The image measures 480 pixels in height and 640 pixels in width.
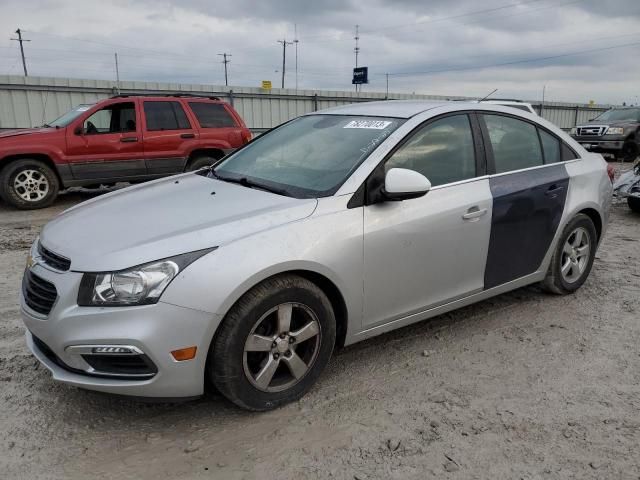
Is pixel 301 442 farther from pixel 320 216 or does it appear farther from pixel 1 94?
pixel 1 94

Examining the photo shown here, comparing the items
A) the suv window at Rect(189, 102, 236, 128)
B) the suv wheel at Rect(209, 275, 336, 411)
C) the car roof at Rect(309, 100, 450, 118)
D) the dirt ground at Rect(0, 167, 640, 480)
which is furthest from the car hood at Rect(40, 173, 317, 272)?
the suv window at Rect(189, 102, 236, 128)

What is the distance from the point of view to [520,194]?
3.78 m

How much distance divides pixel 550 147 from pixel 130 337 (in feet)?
11.3

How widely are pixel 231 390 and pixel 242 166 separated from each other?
1719mm

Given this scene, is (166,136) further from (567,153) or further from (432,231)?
(432,231)

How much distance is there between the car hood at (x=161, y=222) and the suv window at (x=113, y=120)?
585 centimetres

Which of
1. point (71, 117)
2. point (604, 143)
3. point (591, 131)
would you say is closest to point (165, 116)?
point (71, 117)

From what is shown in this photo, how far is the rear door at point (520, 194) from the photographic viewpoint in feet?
12.2

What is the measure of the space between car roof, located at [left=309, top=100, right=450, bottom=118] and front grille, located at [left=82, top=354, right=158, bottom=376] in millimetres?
Result: 2193

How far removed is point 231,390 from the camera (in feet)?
8.82

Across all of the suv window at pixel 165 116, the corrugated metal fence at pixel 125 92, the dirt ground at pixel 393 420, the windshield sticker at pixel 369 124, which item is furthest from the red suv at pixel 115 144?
the windshield sticker at pixel 369 124

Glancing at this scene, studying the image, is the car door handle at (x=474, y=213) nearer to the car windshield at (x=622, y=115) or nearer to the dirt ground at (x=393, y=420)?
the dirt ground at (x=393, y=420)

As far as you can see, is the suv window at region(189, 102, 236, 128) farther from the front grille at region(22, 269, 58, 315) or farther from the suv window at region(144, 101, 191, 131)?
the front grille at region(22, 269, 58, 315)

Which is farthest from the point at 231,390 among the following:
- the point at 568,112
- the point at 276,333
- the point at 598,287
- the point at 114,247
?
the point at 568,112
